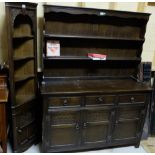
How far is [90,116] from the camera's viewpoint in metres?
2.38

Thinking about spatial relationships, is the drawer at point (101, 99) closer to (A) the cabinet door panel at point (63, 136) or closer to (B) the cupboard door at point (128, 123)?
(B) the cupboard door at point (128, 123)

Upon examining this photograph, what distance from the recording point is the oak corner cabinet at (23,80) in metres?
2.18

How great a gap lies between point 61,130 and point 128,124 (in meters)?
0.87

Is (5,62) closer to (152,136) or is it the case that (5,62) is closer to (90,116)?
(90,116)

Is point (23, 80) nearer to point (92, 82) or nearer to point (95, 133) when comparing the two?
point (92, 82)

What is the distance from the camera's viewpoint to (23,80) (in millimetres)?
2367

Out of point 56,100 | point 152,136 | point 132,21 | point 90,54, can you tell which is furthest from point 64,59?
point 152,136

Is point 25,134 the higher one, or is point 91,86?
point 91,86

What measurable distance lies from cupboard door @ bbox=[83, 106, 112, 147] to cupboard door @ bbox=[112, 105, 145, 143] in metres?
0.13

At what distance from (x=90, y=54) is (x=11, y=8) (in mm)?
1106

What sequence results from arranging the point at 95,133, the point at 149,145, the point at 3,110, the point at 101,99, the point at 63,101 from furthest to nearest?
the point at 149,145, the point at 95,133, the point at 101,99, the point at 63,101, the point at 3,110

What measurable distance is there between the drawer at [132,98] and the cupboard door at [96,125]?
20 centimetres

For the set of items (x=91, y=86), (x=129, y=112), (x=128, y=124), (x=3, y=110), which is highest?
(x=91, y=86)

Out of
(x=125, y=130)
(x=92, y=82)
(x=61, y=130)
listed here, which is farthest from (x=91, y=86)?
(x=125, y=130)
